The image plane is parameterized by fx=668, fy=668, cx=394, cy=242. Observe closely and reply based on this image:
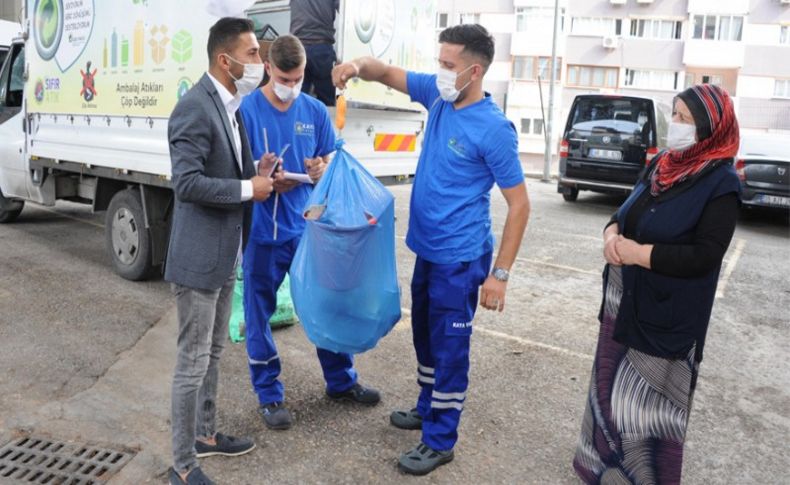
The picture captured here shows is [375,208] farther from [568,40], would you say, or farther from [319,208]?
[568,40]

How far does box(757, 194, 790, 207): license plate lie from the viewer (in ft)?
32.8

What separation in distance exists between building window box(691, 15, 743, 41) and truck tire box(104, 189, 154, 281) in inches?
1211

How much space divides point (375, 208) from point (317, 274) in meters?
0.40

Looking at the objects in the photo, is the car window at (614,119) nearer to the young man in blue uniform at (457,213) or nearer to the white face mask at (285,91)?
the young man in blue uniform at (457,213)

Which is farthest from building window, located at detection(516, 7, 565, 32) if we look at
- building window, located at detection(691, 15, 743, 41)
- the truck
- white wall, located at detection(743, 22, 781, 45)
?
the truck

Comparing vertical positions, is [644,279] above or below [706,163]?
below

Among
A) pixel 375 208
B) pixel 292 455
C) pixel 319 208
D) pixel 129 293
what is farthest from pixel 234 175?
pixel 129 293

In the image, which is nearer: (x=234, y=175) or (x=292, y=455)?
(x=234, y=175)

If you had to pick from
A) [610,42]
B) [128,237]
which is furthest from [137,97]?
[610,42]

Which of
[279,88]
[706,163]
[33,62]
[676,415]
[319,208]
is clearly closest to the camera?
[706,163]

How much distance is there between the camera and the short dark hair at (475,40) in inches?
117

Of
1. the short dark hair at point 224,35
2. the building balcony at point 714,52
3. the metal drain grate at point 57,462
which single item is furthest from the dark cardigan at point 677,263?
the building balcony at point 714,52

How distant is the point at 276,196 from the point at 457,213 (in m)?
0.93

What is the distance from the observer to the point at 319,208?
9.86ft
